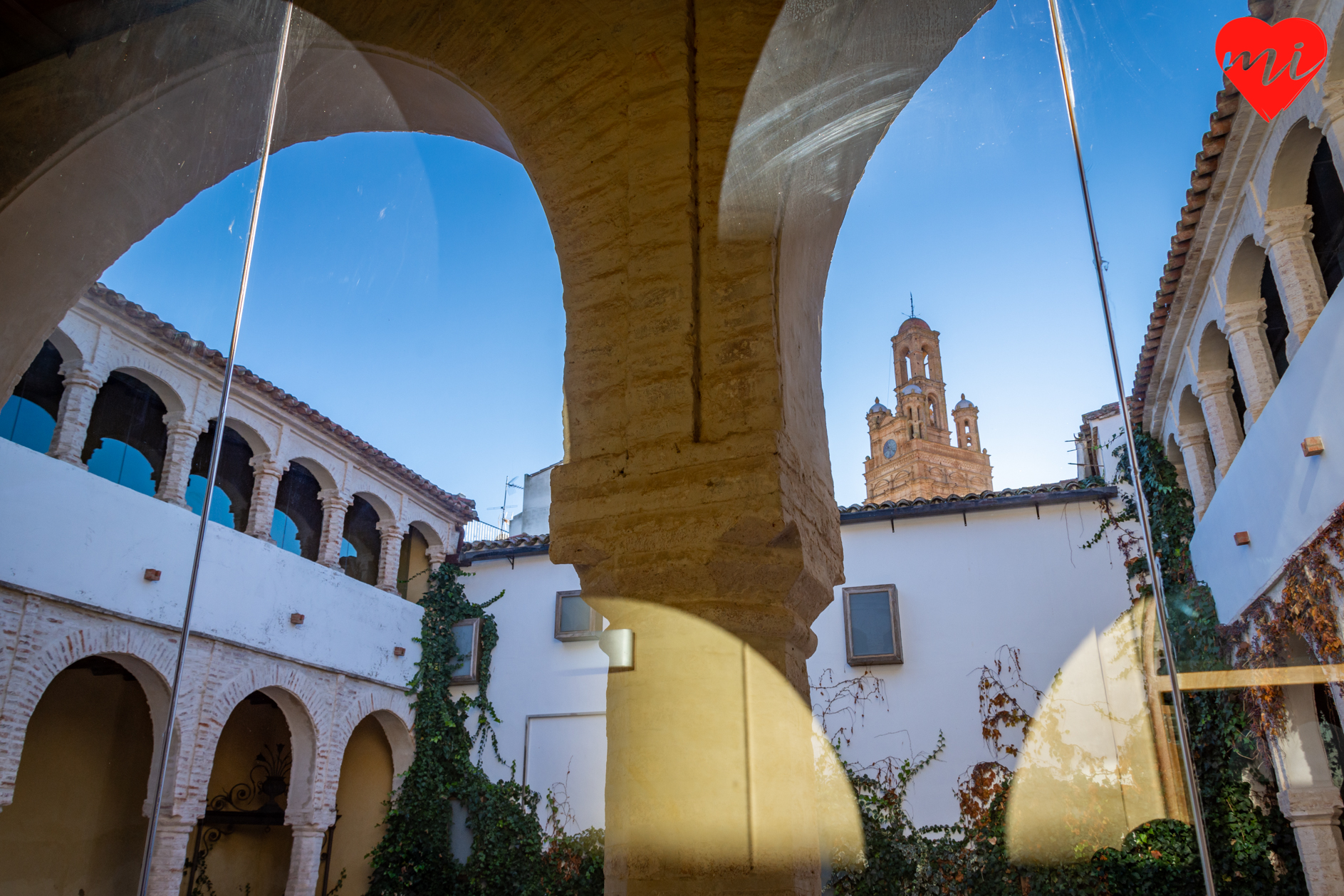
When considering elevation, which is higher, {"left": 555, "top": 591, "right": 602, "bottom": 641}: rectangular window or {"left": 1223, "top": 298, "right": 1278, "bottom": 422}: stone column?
{"left": 1223, "top": 298, "right": 1278, "bottom": 422}: stone column

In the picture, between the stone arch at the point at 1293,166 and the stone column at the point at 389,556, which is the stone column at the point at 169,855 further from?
the stone arch at the point at 1293,166

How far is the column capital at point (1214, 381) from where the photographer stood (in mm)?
8820

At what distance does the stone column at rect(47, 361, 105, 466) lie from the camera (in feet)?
28.7

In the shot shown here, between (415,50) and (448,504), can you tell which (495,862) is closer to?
(448,504)

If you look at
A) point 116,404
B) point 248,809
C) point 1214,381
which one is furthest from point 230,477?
point 1214,381

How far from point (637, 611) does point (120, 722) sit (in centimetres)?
1035

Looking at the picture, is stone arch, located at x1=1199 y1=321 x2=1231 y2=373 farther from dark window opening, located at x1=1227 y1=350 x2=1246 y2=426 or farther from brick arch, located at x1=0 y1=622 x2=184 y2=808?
brick arch, located at x1=0 y1=622 x2=184 y2=808

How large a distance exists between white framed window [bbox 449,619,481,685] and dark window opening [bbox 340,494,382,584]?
134cm

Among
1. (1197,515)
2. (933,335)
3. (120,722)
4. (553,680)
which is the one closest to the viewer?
(1197,515)

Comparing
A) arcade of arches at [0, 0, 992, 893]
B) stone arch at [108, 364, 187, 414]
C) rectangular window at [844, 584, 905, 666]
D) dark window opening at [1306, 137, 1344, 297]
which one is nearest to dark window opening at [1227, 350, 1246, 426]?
dark window opening at [1306, 137, 1344, 297]

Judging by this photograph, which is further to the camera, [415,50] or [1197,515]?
[1197,515]

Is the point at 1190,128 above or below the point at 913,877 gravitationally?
above

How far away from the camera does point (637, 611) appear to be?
2.59 meters

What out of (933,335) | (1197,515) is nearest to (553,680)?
(1197,515)
